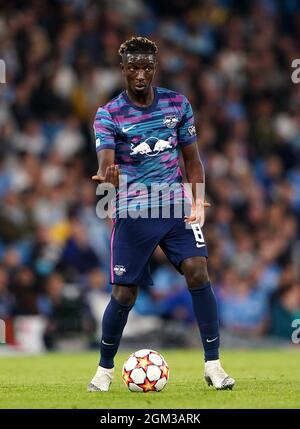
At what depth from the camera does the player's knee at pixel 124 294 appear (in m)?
7.74

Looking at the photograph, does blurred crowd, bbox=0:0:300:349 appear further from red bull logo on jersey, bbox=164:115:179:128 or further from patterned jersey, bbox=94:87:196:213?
red bull logo on jersey, bbox=164:115:179:128

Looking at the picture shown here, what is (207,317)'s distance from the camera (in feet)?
25.6

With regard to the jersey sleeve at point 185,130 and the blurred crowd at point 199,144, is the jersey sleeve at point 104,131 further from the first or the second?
the blurred crowd at point 199,144

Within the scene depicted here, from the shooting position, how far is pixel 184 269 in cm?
777

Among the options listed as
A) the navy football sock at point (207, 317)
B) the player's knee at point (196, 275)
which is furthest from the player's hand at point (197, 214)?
the navy football sock at point (207, 317)

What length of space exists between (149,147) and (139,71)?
535mm

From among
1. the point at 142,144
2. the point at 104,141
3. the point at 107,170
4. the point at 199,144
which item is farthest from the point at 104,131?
the point at 199,144

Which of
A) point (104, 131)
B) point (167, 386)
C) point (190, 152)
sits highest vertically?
point (104, 131)

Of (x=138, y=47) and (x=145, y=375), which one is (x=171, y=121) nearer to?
(x=138, y=47)

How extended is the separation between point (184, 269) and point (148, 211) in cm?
48

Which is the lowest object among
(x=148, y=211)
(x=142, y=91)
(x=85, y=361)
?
(x=85, y=361)
